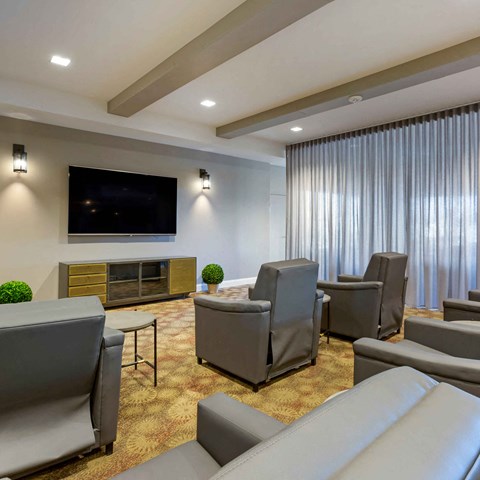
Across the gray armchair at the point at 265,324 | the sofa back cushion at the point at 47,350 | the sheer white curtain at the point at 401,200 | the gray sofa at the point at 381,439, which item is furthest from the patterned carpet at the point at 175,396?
the sheer white curtain at the point at 401,200

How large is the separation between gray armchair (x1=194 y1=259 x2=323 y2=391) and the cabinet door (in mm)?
2706

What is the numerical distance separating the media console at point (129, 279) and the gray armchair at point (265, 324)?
8.03 ft

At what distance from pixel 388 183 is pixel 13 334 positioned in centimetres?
518

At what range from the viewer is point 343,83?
13.0 ft

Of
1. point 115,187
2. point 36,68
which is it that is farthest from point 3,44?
point 115,187

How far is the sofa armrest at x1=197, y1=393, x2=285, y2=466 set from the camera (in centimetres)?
104

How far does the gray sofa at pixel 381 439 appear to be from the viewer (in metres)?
0.52

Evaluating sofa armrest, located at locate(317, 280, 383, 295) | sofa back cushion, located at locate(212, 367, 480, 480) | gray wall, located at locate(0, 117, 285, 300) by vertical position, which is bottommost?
sofa armrest, located at locate(317, 280, 383, 295)

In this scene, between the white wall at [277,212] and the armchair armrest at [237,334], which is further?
the white wall at [277,212]

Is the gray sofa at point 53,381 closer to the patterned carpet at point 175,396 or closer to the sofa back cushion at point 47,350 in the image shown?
the sofa back cushion at point 47,350

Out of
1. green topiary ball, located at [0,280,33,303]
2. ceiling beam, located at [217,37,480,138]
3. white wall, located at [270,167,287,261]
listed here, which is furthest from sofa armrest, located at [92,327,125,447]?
white wall, located at [270,167,287,261]

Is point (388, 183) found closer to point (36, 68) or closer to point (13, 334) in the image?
point (36, 68)

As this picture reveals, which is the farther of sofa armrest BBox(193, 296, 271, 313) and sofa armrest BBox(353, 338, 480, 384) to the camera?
sofa armrest BBox(193, 296, 271, 313)

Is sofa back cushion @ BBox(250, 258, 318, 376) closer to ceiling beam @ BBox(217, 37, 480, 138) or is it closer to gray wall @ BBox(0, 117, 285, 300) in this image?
ceiling beam @ BBox(217, 37, 480, 138)
